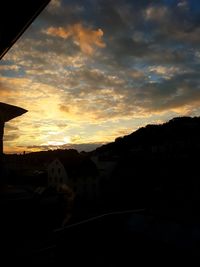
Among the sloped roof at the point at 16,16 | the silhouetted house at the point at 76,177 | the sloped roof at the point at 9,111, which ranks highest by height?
the sloped roof at the point at 9,111

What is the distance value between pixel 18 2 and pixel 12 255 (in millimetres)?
4840

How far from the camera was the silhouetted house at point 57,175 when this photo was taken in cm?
4781

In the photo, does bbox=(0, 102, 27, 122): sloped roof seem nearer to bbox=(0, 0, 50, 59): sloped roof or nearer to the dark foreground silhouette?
the dark foreground silhouette

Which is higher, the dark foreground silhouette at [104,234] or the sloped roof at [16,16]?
the sloped roof at [16,16]

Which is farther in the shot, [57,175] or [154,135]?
[154,135]

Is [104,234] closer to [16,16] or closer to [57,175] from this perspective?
[16,16]

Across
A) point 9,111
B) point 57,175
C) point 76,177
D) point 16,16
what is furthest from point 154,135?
point 16,16

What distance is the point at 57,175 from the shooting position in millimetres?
48750

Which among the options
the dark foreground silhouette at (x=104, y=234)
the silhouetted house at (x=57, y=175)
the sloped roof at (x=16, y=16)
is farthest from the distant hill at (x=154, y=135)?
the sloped roof at (x=16, y=16)

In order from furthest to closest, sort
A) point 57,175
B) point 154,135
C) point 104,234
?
point 154,135
point 57,175
point 104,234

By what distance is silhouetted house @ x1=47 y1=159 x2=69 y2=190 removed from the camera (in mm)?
47812

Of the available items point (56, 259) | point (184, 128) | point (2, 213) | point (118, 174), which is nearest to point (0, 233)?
point (2, 213)

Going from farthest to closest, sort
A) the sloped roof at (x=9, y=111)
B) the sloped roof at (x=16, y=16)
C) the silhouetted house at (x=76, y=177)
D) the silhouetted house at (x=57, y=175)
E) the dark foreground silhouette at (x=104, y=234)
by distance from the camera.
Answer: the silhouetted house at (x=57, y=175) < the silhouetted house at (x=76, y=177) < the sloped roof at (x=9, y=111) < the dark foreground silhouette at (x=104, y=234) < the sloped roof at (x=16, y=16)

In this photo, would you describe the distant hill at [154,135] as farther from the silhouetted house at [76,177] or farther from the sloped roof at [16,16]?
the sloped roof at [16,16]
